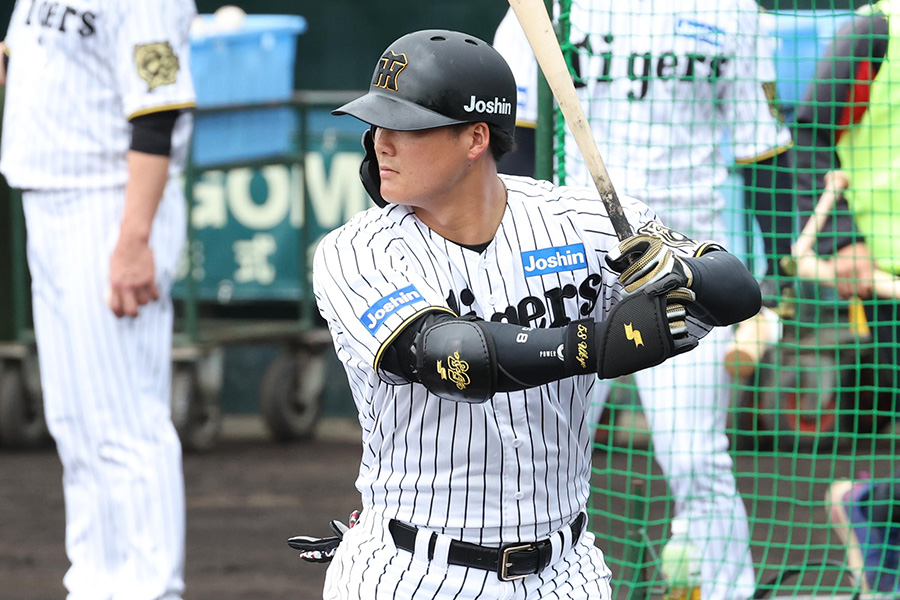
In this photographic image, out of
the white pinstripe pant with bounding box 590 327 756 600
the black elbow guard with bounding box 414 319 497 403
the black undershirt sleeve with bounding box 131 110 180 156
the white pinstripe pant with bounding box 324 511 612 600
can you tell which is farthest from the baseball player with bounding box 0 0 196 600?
the black elbow guard with bounding box 414 319 497 403

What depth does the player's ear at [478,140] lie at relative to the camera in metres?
2.56

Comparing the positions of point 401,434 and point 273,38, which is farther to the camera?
point 273,38

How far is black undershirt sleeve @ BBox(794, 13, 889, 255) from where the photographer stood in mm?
4176

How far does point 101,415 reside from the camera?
12.9ft

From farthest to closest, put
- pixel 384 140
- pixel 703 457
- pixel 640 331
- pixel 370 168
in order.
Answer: pixel 703 457
pixel 370 168
pixel 384 140
pixel 640 331

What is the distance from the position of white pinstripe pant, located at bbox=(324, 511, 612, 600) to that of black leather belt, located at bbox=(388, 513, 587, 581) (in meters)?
0.01

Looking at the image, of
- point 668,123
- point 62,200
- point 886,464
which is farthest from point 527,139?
Answer: point 886,464

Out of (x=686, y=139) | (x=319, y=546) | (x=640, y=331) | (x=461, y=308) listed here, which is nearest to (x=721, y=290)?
(x=640, y=331)

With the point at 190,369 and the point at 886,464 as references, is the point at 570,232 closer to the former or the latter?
the point at 886,464

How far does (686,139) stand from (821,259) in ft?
1.92

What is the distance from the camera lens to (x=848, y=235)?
14.2 feet

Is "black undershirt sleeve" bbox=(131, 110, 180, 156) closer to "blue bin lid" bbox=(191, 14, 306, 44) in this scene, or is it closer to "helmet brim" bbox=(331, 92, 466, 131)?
A: "helmet brim" bbox=(331, 92, 466, 131)

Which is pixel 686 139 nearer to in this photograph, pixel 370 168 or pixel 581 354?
pixel 370 168

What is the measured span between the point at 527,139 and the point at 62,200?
4.28ft
